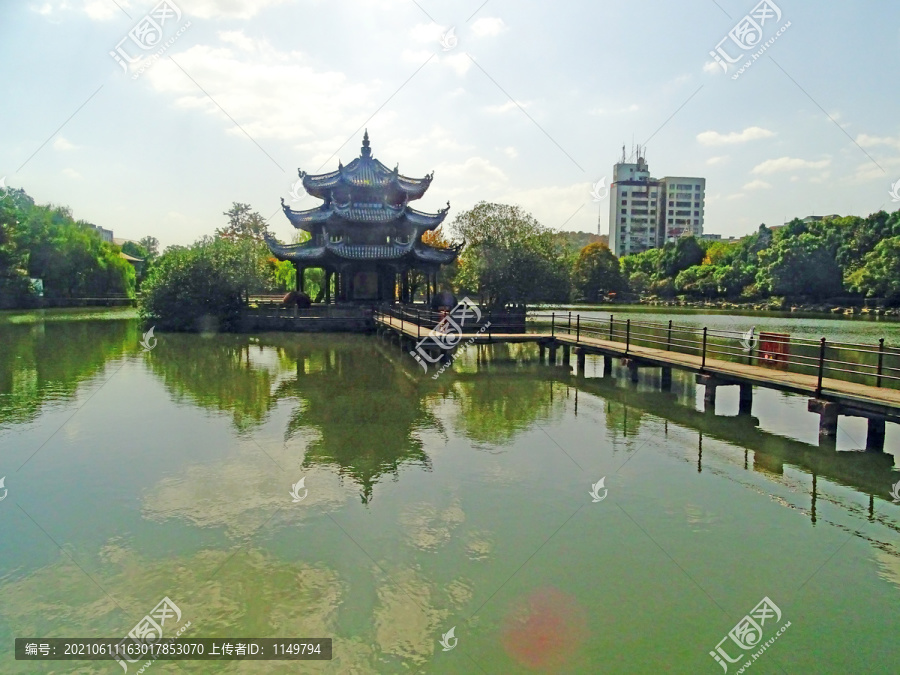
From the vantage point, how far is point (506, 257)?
144 ft

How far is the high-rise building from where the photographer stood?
383 feet

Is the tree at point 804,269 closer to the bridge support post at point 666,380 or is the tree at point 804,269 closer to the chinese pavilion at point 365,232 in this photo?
the chinese pavilion at point 365,232

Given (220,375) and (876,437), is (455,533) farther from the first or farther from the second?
(220,375)

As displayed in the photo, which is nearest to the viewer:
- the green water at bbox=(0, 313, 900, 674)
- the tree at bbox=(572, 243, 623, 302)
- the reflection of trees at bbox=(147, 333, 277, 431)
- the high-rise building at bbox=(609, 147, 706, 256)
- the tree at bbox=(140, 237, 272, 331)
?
the green water at bbox=(0, 313, 900, 674)

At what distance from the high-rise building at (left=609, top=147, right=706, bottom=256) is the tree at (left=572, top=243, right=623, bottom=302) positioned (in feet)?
146

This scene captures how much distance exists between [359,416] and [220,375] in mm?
7824

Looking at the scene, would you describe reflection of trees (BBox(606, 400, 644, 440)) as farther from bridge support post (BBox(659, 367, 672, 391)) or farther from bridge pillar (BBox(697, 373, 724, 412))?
bridge support post (BBox(659, 367, 672, 391))

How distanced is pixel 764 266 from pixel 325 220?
5129cm

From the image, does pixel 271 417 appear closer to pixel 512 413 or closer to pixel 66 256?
pixel 512 413

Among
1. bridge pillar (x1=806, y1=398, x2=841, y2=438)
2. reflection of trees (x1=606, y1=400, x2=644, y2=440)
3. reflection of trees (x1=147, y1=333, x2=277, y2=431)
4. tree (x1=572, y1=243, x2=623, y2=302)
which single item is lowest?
reflection of trees (x1=606, y1=400, x2=644, y2=440)

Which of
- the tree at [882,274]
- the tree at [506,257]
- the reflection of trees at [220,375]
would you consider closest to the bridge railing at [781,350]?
the reflection of trees at [220,375]

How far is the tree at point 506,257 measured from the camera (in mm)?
43719

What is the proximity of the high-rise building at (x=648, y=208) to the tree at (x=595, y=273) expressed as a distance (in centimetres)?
4461

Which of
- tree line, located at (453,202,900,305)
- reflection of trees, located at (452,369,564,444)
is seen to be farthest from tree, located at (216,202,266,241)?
reflection of trees, located at (452,369,564,444)
